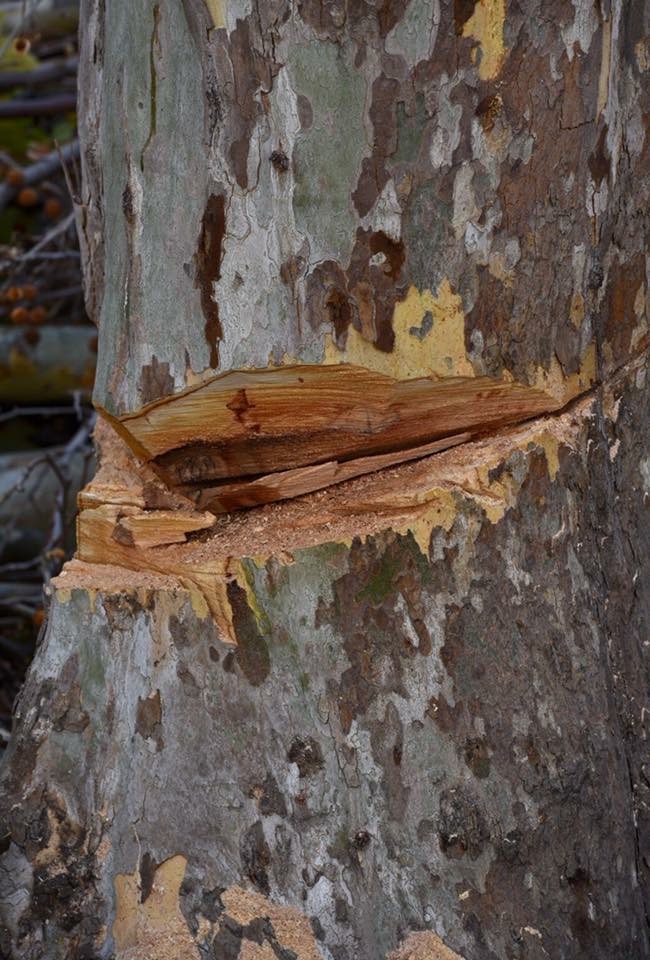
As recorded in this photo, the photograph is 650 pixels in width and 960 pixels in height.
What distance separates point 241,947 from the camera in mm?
1535

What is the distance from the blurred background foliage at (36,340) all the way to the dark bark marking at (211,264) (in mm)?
1801

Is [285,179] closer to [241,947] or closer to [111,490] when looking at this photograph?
[111,490]

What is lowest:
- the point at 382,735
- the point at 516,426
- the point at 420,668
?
the point at 382,735

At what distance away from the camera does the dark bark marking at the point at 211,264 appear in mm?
1489

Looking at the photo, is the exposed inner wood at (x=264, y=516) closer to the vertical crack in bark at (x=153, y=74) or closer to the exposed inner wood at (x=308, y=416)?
the exposed inner wood at (x=308, y=416)

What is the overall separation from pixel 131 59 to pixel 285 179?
1.15ft

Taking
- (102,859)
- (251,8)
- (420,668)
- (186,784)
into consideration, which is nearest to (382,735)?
(420,668)

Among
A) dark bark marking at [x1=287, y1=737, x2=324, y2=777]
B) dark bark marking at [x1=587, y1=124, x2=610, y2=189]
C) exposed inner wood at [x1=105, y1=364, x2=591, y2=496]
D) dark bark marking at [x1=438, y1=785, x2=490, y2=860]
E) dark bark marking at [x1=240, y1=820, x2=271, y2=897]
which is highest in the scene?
dark bark marking at [x1=587, y1=124, x2=610, y2=189]

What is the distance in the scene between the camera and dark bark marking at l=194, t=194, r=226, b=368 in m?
1.49

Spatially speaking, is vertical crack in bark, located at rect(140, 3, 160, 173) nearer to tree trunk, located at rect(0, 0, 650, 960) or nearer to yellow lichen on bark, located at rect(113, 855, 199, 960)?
tree trunk, located at rect(0, 0, 650, 960)

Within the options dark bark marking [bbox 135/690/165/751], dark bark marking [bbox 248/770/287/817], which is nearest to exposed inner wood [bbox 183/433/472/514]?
dark bark marking [bbox 135/690/165/751]

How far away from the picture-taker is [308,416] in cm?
152

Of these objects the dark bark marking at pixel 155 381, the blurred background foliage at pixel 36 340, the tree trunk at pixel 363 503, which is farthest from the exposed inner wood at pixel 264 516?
the blurred background foliage at pixel 36 340

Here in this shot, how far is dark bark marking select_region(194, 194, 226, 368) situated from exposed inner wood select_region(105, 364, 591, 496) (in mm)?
67
